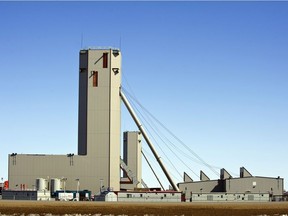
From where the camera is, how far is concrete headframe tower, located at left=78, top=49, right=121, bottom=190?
120688mm

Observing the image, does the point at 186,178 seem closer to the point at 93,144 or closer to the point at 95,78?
the point at 93,144

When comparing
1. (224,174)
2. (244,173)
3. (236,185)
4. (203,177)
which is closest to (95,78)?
(203,177)

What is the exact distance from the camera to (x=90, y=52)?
122 m

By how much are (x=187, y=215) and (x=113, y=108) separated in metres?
56.7

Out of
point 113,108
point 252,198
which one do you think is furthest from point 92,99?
point 252,198

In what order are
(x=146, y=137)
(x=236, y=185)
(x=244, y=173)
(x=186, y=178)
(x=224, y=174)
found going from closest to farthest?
(x=146, y=137) < (x=236, y=185) < (x=224, y=174) < (x=244, y=173) < (x=186, y=178)

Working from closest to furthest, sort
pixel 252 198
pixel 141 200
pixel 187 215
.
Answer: pixel 187 215 < pixel 141 200 < pixel 252 198

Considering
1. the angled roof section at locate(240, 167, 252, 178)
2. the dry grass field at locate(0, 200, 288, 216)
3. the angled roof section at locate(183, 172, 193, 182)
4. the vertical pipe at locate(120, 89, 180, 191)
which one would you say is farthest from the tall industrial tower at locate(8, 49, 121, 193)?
the dry grass field at locate(0, 200, 288, 216)

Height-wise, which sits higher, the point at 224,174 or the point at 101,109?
the point at 101,109

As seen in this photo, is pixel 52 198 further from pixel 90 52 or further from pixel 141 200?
pixel 90 52

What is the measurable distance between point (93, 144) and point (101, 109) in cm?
679

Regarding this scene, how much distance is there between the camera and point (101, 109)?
12125 cm

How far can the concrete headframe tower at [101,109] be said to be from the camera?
396 ft

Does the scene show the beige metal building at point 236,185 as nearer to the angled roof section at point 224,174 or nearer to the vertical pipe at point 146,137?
the angled roof section at point 224,174
